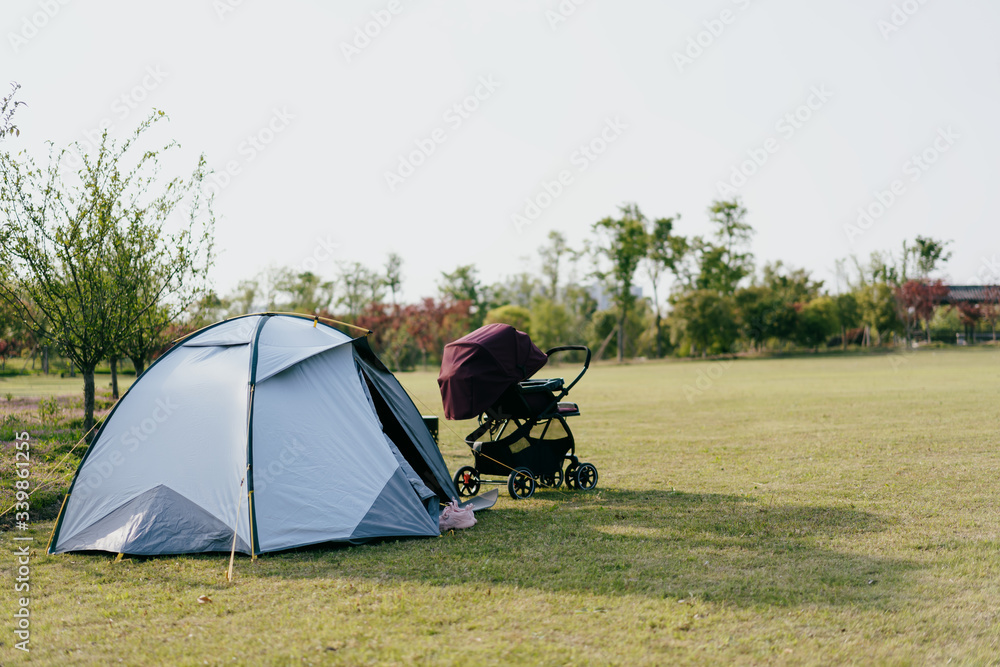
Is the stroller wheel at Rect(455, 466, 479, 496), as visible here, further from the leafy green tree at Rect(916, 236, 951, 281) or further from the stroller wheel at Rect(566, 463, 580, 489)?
the leafy green tree at Rect(916, 236, 951, 281)

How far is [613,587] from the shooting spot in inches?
198

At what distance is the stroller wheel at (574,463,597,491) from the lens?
8617 mm

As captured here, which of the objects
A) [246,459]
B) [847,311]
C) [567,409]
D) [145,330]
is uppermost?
[847,311]

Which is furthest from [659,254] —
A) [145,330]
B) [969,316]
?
[145,330]

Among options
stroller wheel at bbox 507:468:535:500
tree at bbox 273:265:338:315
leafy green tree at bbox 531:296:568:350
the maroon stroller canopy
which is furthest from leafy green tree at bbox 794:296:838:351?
the maroon stroller canopy

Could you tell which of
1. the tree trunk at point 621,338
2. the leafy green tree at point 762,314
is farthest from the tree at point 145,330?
the leafy green tree at point 762,314

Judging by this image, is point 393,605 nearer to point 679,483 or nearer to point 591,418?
point 679,483

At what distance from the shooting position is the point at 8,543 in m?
6.42

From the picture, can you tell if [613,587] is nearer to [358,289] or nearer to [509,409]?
[509,409]

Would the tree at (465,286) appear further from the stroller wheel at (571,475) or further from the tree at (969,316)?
the stroller wheel at (571,475)

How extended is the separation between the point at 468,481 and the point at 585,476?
137 centimetres

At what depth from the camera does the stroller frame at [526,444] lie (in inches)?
325

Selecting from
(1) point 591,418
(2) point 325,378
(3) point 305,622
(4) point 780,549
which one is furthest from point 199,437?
(1) point 591,418

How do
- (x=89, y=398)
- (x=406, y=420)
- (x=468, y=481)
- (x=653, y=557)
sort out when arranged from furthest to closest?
(x=89, y=398) → (x=468, y=481) → (x=406, y=420) → (x=653, y=557)
